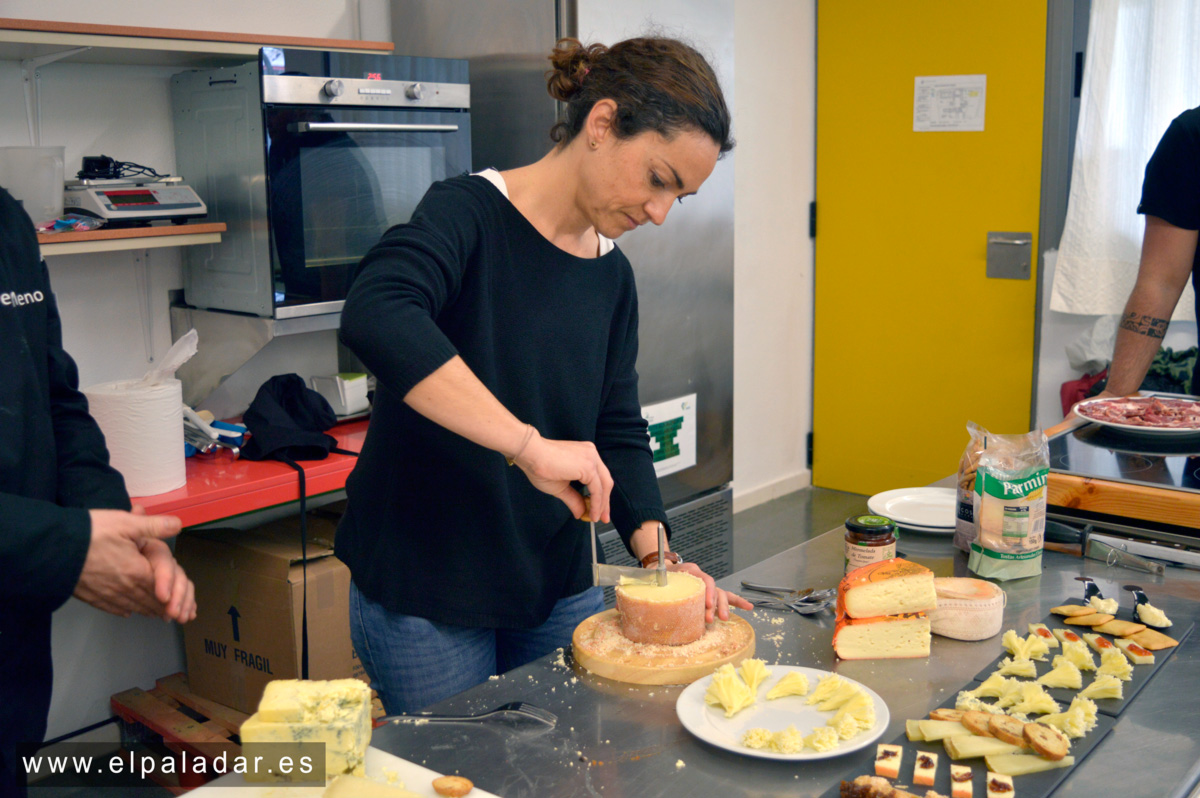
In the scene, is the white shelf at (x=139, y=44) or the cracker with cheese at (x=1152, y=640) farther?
the white shelf at (x=139, y=44)

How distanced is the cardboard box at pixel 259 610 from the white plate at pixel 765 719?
1.50 meters

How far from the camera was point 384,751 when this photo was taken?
1.12 metres

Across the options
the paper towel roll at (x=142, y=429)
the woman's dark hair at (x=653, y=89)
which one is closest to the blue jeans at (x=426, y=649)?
the woman's dark hair at (x=653, y=89)

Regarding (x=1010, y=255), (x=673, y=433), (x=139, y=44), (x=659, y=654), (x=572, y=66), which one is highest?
(x=139, y=44)

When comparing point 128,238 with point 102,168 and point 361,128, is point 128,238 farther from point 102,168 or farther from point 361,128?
point 361,128

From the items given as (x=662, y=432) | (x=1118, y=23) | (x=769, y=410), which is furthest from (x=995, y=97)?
(x=662, y=432)

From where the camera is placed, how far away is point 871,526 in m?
1.53

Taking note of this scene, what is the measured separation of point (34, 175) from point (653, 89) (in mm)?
1553

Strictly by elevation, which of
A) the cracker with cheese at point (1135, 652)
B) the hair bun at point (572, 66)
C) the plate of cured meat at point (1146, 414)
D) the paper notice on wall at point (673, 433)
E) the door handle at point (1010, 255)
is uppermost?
the hair bun at point (572, 66)

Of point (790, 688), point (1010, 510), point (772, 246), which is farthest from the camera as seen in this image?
point (772, 246)

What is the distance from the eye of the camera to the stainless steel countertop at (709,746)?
1.06 m

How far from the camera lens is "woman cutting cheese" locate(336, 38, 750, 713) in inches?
54.3

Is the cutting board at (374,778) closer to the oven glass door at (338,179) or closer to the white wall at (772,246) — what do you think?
the oven glass door at (338,179)

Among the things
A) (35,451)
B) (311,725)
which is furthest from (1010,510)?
(35,451)
